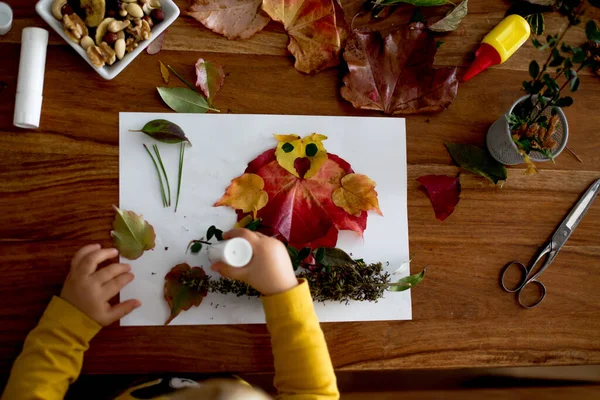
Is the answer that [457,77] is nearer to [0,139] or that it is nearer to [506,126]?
[506,126]

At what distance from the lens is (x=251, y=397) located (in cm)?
58

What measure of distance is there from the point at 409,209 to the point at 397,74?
0.59 feet

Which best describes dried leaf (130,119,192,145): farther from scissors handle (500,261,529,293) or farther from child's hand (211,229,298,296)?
scissors handle (500,261,529,293)

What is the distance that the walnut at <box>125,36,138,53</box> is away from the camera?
2.07 feet

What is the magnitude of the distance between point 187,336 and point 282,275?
5.7 inches

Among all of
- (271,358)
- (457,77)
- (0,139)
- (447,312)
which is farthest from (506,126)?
(0,139)

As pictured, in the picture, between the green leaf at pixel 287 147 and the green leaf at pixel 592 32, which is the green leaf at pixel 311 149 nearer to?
the green leaf at pixel 287 147

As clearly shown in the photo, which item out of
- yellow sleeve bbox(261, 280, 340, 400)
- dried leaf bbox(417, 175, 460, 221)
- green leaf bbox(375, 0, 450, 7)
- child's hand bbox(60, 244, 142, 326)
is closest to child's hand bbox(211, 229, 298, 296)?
yellow sleeve bbox(261, 280, 340, 400)

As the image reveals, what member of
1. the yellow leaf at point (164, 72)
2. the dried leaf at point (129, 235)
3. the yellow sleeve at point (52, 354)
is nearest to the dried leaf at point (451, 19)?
the yellow leaf at point (164, 72)

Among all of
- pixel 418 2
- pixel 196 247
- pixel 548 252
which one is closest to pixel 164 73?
pixel 196 247

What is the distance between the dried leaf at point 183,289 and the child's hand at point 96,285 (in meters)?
0.04

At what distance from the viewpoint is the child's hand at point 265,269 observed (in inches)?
23.6

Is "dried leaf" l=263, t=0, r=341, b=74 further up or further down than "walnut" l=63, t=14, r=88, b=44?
further down

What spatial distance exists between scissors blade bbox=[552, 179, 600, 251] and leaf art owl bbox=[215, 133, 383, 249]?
251 millimetres
